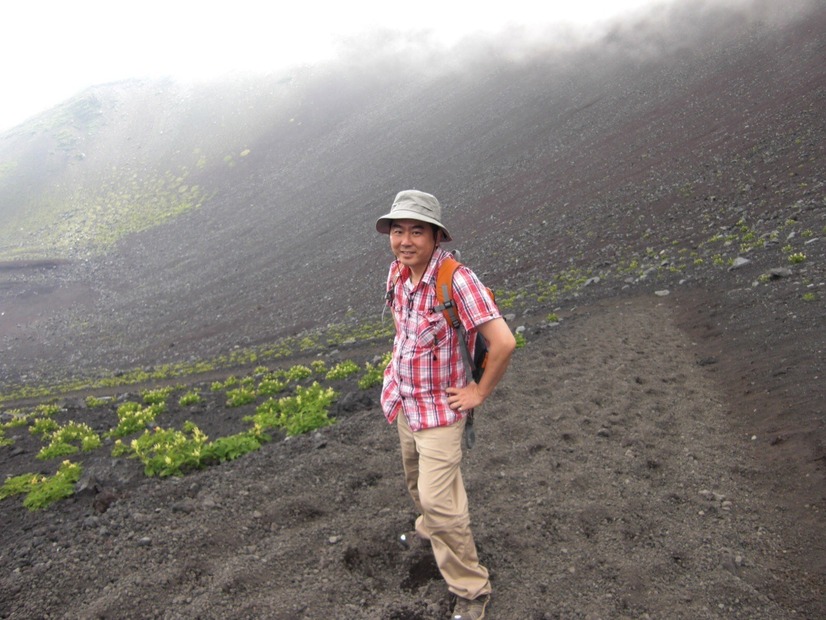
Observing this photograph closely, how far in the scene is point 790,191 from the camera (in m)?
20.1

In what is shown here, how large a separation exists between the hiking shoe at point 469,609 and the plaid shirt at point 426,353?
1.47 m

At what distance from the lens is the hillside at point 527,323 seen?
557 cm

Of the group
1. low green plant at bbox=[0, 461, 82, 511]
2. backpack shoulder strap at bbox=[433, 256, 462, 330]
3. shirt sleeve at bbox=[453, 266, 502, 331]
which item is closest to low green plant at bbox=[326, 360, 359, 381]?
low green plant at bbox=[0, 461, 82, 511]

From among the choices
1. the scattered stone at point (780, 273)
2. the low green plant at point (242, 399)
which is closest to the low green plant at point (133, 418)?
the low green plant at point (242, 399)

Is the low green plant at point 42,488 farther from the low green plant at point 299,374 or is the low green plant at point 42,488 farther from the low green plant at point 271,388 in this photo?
the low green plant at point 299,374

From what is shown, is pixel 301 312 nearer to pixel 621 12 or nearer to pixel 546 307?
pixel 546 307

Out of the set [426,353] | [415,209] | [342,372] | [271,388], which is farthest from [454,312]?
[271,388]

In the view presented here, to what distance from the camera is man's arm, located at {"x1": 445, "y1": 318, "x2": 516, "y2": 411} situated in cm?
427

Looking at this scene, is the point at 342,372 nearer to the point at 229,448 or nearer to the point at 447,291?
the point at 229,448

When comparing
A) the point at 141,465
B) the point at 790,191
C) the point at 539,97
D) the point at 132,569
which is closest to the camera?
the point at 132,569

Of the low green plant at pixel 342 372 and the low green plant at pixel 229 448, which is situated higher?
the low green plant at pixel 229 448

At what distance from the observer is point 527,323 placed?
1556cm

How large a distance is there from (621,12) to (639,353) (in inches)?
2334

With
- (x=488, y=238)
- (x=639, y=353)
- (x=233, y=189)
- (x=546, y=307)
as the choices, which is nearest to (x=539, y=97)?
(x=488, y=238)
